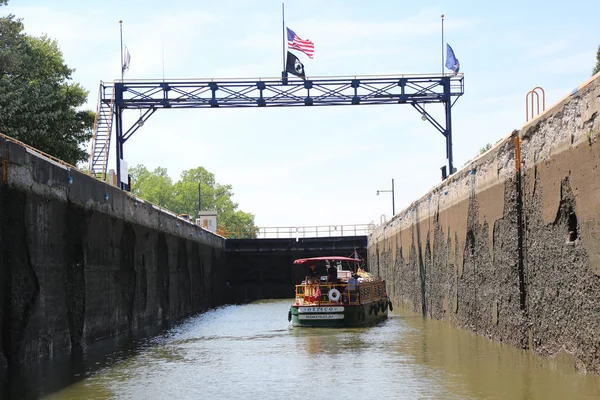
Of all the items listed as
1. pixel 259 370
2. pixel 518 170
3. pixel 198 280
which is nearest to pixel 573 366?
pixel 518 170

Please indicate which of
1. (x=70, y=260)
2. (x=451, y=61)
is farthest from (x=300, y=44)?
(x=70, y=260)

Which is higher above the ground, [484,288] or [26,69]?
[26,69]

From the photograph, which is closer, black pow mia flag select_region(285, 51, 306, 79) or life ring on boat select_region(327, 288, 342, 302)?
life ring on boat select_region(327, 288, 342, 302)

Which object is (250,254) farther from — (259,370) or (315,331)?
(259,370)

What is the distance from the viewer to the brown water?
12656 millimetres

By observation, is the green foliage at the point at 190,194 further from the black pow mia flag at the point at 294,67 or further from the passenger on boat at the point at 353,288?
the passenger on boat at the point at 353,288

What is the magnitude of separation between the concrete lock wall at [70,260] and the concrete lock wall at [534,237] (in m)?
9.74

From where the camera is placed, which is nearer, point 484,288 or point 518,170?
point 518,170

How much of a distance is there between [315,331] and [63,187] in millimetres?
9078

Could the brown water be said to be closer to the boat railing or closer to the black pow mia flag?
the boat railing

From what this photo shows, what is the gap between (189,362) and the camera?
56.6ft

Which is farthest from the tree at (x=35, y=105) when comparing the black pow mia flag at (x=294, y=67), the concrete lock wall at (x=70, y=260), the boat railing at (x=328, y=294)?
the boat railing at (x=328, y=294)

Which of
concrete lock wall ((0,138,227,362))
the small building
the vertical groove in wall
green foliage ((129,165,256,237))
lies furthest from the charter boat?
green foliage ((129,165,256,237))

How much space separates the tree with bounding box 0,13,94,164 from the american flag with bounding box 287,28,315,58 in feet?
37.3
